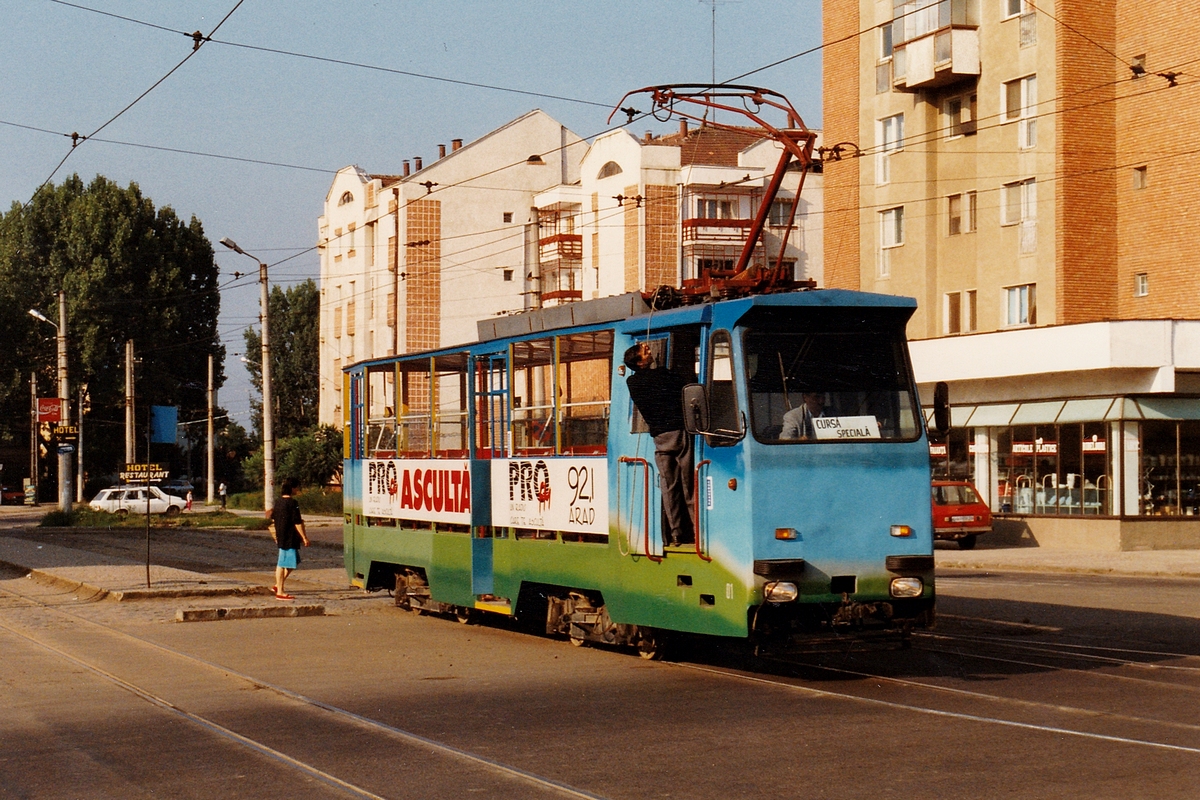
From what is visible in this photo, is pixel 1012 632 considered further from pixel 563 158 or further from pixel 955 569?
pixel 563 158

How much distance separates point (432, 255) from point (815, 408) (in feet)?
194

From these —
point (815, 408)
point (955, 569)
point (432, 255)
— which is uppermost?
point (432, 255)

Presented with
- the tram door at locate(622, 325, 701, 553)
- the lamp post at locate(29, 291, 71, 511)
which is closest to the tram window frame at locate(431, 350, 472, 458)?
the tram door at locate(622, 325, 701, 553)

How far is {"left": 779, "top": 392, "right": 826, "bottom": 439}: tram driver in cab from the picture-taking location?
12.0 meters

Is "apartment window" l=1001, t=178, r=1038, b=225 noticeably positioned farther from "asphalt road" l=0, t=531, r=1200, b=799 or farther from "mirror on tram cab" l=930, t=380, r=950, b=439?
"mirror on tram cab" l=930, t=380, r=950, b=439

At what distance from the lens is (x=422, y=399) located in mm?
17812

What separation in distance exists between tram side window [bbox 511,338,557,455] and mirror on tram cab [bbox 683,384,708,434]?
3.09 m

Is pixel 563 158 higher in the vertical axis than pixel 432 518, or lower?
higher

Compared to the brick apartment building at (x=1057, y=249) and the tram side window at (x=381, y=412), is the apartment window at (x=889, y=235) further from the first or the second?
the tram side window at (x=381, y=412)

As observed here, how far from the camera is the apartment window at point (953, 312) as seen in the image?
4212 centimetres

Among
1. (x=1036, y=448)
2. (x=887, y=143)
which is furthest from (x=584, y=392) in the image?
(x=887, y=143)

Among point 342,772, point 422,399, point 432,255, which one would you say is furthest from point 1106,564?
point 432,255

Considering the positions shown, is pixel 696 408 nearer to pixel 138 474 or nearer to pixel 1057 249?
pixel 138 474

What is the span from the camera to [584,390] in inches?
565
